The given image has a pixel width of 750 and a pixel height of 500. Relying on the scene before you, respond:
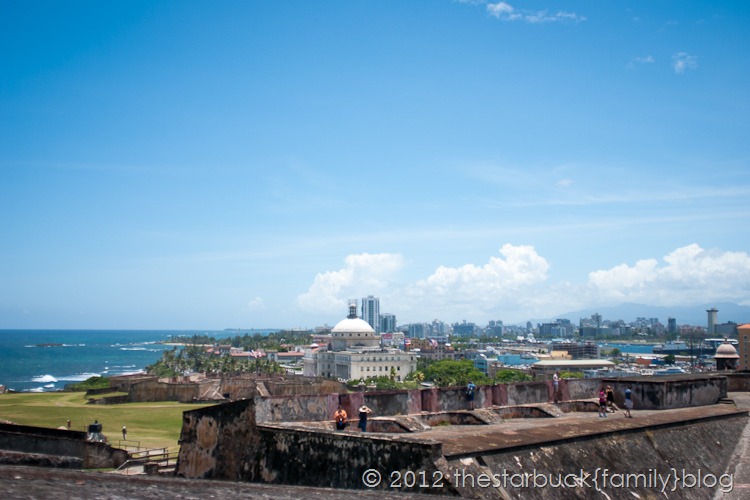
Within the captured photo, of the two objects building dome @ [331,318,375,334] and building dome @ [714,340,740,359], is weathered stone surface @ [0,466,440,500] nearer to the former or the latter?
building dome @ [714,340,740,359]

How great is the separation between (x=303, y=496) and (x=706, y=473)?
12.1 m

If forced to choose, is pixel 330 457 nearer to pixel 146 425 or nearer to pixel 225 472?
pixel 225 472

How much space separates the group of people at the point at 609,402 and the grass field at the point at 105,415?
72.9ft

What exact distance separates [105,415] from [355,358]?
7135cm

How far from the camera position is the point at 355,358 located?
121062mm

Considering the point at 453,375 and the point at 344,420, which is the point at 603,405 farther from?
the point at 453,375

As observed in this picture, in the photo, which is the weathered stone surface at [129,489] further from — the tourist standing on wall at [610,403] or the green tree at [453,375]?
the green tree at [453,375]

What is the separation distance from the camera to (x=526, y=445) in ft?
41.6

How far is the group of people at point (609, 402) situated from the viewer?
1844 centimetres

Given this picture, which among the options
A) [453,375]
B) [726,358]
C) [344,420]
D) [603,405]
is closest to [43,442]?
[344,420]

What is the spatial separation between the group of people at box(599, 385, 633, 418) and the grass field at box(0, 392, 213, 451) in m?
22.2

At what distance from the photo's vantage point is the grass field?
132ft

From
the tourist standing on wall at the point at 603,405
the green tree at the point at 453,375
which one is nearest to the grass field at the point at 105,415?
the tourist standing on wall at the point at 603,405

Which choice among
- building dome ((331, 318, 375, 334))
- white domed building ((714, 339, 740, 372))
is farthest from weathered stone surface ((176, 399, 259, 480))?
building dome ((331, 318, 375, 334))
